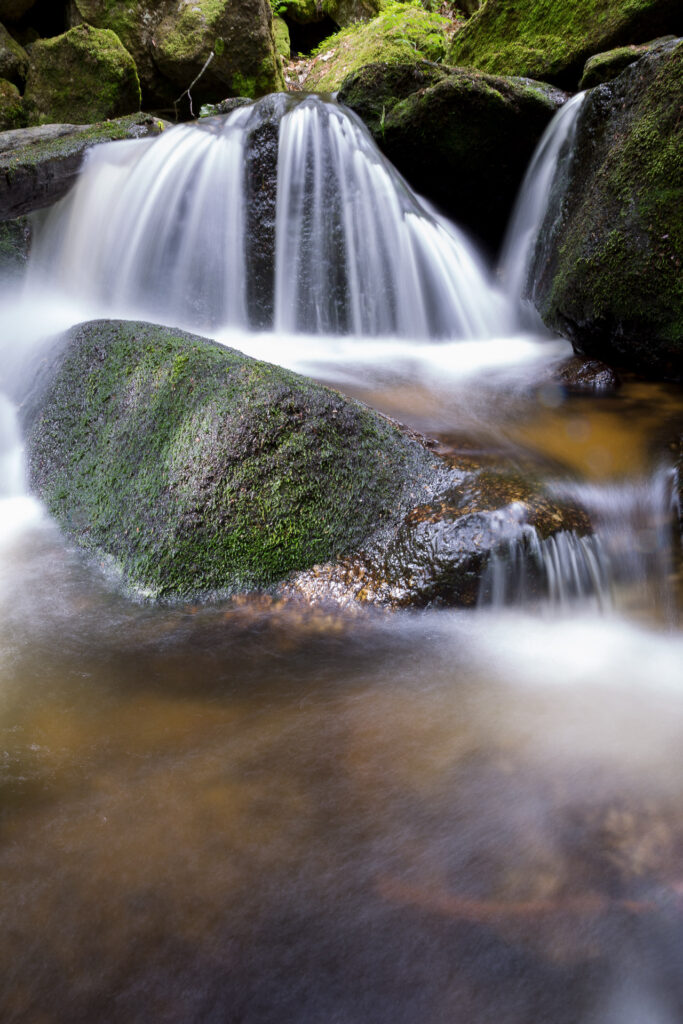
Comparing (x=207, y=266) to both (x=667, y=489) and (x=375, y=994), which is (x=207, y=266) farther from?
(x=375, y=994)

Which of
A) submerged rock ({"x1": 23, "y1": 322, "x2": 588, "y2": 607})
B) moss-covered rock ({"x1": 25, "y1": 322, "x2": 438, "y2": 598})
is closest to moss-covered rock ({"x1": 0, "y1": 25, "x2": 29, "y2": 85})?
moss-covered rock ({"x1": 25, "y1": 322, "x2": 438, "y2": 598})

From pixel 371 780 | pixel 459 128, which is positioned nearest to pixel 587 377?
pixel 459 128

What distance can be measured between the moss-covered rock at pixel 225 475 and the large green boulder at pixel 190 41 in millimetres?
8172

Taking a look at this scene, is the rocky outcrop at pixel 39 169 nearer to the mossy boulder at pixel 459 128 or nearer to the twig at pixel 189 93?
the mossy boulder at pixel 459 128

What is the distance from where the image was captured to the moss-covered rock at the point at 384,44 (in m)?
9.95

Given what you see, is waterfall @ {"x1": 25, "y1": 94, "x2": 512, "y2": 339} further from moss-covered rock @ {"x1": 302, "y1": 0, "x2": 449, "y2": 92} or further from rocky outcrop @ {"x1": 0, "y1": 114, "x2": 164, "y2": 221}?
moss-covered rock @ {"x1": 302, "y1": 0, "x2": 449, "y2": 92}

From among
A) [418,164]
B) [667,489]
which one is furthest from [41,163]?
[667,489]

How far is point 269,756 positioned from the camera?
1893 millimetres

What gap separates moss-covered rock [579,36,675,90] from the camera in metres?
5.85

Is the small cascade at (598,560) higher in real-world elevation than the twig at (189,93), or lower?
lower

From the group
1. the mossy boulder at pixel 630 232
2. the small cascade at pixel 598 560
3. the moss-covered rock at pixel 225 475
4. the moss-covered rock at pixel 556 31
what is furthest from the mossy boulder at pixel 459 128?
the small cascade at pixel 598 560

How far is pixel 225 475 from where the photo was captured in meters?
2.79

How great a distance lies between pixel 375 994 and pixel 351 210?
5873 millimetres

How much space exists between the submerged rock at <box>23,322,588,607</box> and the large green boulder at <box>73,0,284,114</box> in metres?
8.28
